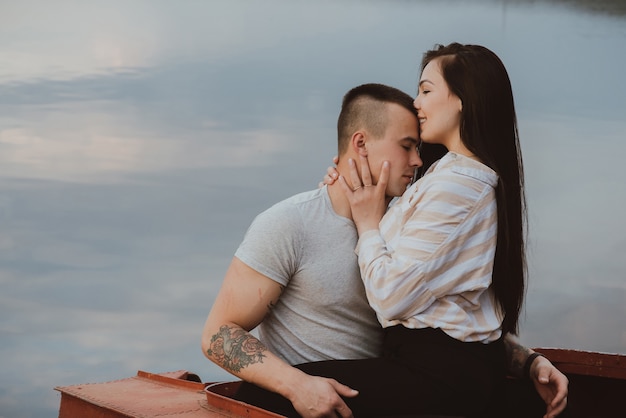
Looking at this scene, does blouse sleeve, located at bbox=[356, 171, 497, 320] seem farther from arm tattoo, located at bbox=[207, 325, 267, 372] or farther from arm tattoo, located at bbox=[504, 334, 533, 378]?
arm tattoo, located at bbox=[504, 334, 533, 378]

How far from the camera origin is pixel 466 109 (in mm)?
4262

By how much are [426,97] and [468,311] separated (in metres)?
0.92

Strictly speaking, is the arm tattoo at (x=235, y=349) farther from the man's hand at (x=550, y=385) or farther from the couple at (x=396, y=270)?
the man's hand at (x=550, y=385)

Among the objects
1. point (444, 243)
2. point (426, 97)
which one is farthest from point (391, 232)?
point (426, 97)

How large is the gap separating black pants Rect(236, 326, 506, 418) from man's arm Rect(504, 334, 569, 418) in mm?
528

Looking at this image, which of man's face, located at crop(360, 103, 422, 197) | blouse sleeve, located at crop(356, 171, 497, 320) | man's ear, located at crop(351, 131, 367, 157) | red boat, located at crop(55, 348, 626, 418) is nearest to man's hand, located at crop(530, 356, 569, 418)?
red boat, located at crop(55, 348, 626, 418)

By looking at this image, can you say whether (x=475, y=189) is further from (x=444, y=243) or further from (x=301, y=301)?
(x=301, y=301)

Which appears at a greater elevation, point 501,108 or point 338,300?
point 501,108

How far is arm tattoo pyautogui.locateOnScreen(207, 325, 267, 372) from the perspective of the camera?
4242 mm

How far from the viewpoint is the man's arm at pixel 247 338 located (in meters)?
4.09

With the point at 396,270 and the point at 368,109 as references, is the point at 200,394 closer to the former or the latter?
the point at 396,270

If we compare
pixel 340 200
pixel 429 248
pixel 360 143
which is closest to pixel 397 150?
pixel 360 143

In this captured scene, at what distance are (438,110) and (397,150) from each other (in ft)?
0.87

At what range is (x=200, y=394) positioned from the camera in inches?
202
